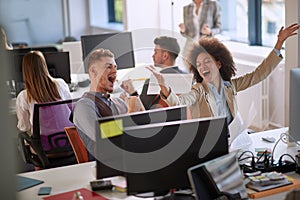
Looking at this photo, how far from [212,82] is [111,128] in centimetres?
112

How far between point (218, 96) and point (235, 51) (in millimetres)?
3435

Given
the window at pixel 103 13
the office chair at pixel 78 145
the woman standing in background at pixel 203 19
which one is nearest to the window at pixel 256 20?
the woman standing in background at pixel 203 19

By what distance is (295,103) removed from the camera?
3.16m

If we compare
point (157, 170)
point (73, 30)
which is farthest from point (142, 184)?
point (73, 30)

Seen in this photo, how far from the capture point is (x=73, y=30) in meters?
10.2

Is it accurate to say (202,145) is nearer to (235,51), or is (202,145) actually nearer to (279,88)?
(279,88)

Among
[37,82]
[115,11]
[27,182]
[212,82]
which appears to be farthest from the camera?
[115,11]

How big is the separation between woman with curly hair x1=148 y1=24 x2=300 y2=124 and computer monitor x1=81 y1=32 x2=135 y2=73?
1804 mm

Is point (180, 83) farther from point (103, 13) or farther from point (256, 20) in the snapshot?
point (103, 13)

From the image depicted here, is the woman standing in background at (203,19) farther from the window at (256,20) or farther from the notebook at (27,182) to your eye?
the notebook at (27,182)

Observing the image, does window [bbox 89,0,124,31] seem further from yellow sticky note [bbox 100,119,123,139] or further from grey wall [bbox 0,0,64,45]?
yellow sticky note [bbox 100,119,123,139]

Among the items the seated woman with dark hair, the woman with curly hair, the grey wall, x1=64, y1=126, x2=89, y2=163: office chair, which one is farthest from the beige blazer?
the grey wall

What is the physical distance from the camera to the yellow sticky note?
2.56 meters

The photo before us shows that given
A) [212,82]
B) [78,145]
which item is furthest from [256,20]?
[78,145]
